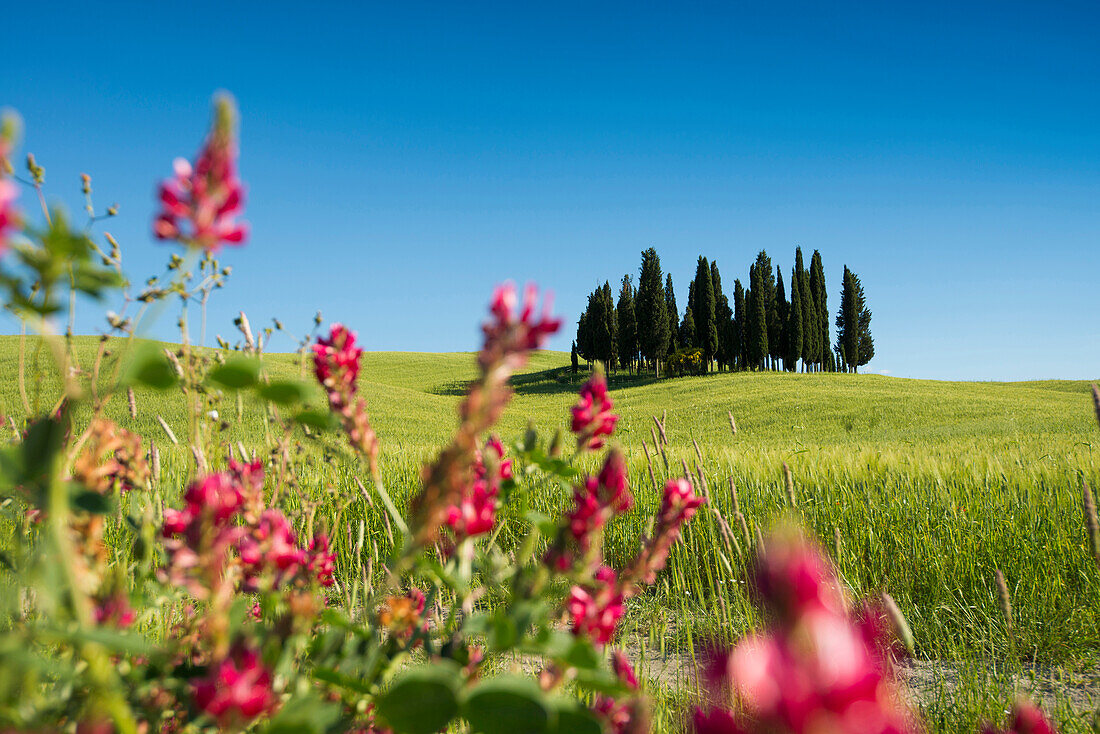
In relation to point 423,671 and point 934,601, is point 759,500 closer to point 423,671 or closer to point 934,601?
point 934,601

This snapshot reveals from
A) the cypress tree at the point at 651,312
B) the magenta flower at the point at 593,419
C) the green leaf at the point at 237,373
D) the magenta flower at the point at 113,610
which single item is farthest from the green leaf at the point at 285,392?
the cypress tree at the point at 651,312

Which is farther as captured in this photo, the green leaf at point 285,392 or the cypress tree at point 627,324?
the cypress tree at point 627,324

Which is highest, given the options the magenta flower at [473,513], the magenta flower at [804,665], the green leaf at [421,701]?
the magenta flower at [804,665]

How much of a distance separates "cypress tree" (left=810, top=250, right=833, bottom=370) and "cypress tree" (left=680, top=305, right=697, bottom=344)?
335 inches

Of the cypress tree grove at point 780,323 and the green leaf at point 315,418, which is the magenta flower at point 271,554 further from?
the cypress tree grove at point 780,323

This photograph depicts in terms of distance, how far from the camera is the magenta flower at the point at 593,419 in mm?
1056

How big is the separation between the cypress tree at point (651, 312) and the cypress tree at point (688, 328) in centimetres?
312

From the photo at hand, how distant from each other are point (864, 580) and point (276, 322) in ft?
10.6

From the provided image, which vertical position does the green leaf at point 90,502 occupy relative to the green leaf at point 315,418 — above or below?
below

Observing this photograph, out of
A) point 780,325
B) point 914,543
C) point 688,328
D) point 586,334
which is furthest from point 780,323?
point 914,543

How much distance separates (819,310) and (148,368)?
158ft

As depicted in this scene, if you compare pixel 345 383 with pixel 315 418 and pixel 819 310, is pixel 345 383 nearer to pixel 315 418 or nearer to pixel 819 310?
pixel 315 418

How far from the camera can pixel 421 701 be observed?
566 mm

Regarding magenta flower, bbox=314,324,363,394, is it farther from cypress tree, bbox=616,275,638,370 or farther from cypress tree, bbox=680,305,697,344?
cypress tree, bbox=680,305,697,344
